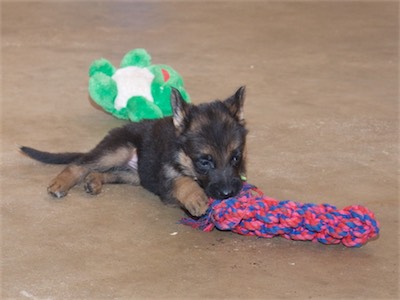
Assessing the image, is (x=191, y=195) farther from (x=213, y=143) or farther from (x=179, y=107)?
(x=179, y=107)

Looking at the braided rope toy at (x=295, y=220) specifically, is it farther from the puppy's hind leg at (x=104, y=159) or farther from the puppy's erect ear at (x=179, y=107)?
the puppy's hind leg at (x=104, y=159)

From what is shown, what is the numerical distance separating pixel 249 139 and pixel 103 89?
1.08 metres

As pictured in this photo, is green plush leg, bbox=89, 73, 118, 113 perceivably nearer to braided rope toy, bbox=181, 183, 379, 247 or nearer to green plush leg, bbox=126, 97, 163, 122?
green plush leg, bbox=126, 97, 163, 122

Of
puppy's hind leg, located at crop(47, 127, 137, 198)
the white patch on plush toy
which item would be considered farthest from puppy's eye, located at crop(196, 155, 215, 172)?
the white patch on plush toy

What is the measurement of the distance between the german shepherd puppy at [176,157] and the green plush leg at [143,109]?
55cm

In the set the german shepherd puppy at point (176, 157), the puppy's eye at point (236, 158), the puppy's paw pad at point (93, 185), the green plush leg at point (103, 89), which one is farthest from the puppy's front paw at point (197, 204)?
the green plush leg at point (103, 89)

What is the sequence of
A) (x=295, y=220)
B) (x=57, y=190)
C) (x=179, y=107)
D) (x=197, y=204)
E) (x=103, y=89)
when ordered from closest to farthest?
(x=295, y=220) → (x=197, y=204) → (x=179, y=107) → (x=57, y=190) → (x=103, y=89)

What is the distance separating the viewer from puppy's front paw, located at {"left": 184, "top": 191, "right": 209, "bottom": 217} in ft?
13.5

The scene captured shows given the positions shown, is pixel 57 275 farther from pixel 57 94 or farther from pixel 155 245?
pixel 57 94

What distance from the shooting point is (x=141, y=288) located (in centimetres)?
365

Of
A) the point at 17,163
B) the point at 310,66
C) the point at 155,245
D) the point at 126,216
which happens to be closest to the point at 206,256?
the point at 155,245

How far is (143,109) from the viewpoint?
554 centimetres

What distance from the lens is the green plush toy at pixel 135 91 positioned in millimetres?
5559

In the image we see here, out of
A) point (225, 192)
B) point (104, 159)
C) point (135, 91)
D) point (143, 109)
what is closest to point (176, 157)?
point (225, 192)
